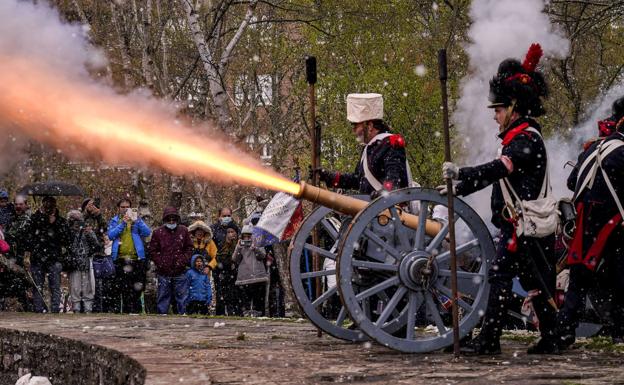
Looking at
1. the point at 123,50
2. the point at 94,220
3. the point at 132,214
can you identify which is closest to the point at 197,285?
the point at 132,214

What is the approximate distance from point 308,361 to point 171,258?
26.4 feet

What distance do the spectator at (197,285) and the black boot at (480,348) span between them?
8.24 meters

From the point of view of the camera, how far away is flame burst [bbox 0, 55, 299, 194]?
10.1m

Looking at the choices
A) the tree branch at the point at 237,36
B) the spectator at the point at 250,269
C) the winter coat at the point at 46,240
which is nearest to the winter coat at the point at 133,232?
the winter coat at the point at 46,240

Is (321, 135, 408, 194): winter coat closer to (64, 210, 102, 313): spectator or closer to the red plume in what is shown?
the red plume

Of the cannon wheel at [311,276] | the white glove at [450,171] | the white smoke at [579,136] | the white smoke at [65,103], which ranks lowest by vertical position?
the cannon wheel at [311,276]

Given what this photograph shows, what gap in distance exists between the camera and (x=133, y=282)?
16.1 m

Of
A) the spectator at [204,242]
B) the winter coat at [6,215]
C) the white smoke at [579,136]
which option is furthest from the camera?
the white smoke at [579,136]

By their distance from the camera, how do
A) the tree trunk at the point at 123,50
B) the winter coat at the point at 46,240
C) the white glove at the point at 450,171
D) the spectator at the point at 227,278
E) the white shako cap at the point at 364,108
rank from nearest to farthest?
1. the white glove at the point at 450,171
2. the white shako cap at the point at 364,108
3. the winter coat at the point at 46,240
4. the spectator at the point at 227,278
5. the tree trunk at the point at 123,50

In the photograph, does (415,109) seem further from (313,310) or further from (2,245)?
(313,310)

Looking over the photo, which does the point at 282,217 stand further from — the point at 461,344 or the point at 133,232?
the point at 133,232

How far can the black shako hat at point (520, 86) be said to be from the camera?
792cm

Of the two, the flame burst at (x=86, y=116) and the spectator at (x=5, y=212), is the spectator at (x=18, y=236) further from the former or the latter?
the flame burst at (x=86, y=116)

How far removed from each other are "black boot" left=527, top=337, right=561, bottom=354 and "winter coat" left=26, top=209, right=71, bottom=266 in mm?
9026
